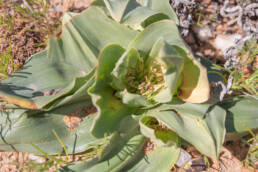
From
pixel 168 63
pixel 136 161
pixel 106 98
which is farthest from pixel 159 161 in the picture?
pixel 168 63

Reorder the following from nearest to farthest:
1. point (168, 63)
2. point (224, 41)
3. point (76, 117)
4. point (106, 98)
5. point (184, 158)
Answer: point (168, 63)
point (106, 98)
point (76, 117)
point (184, 158)
point (224, 41)

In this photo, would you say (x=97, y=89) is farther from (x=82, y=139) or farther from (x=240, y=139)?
(x=240, y=139)

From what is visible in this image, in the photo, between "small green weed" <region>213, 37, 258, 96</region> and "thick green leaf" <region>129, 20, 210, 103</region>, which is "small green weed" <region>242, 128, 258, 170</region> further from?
"thick green leaf" <region>129, 20, 210, 103</region>

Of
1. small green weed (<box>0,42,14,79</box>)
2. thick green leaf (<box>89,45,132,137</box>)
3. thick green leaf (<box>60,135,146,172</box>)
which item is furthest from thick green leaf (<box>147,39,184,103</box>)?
small green weed (<box>0,42,14,79</box>)

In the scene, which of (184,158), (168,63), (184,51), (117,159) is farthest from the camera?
(184,158)

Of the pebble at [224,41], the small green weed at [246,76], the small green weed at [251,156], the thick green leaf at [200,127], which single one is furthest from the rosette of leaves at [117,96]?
the pebble at [224,41]

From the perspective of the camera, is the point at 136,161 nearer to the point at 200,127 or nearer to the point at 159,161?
the point at 159,161
